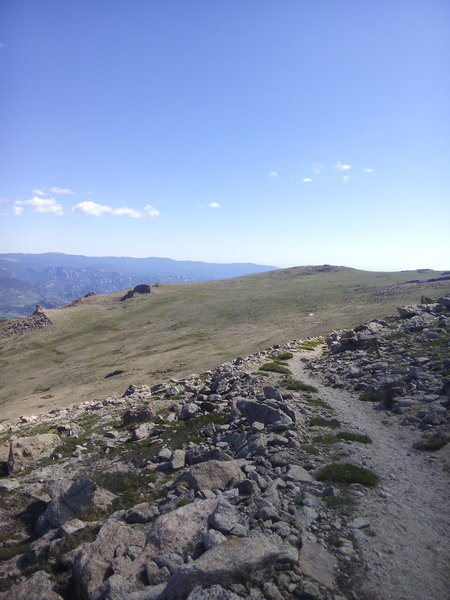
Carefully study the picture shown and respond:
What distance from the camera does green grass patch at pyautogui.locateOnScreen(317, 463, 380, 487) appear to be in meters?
12.5

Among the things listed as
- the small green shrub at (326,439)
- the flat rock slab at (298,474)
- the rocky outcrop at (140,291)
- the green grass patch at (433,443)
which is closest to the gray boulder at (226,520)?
the flat rock slab at (298,474)

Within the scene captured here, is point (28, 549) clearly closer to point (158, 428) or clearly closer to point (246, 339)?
point (158, 428)

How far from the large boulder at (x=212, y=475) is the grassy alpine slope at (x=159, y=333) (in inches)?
1347

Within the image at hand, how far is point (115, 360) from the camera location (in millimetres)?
75750

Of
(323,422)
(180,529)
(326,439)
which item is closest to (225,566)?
(180,529)

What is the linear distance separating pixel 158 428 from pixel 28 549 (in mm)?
9802

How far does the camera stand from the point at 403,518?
1062 cm

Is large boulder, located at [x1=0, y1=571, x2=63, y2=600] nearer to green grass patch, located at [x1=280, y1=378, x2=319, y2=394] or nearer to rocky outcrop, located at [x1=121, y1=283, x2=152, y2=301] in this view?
green grass patch, located at [x1=280, y1=378, x2=319, y2=394]

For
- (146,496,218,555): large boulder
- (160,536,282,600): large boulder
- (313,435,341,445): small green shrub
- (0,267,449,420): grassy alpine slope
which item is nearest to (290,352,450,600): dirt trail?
(313,435,341,445): small green shrub

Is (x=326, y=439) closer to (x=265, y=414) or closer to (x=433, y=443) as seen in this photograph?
(x=265, y=414)

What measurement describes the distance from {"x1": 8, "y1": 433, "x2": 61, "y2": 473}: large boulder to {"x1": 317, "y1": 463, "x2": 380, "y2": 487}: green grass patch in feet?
44.1

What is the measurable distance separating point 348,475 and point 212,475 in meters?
4.80

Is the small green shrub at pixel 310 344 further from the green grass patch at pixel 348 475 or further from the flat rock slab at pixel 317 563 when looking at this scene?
the flat rock slab at pixel 317 563

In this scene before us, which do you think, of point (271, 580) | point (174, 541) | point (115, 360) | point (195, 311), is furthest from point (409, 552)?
point (195, 311)
